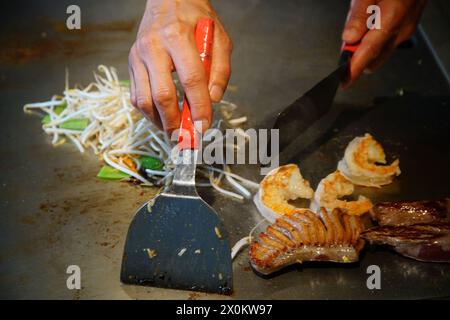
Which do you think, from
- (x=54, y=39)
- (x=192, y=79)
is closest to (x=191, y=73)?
(x=192, y=79)

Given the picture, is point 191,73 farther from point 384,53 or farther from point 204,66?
point 384,53

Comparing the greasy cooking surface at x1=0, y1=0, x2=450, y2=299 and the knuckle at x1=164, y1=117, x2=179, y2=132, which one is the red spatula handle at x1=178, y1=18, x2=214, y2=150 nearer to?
the knuckle at x1=164, y1=117, x2=179, y2=132

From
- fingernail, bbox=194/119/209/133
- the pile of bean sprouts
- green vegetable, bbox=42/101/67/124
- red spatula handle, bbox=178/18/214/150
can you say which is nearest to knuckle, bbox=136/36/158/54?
red spatula handle, bbox=178/18/214/150

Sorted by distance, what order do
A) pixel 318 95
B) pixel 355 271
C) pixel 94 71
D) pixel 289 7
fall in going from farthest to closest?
pixel 289 7, pixel 94 71, pixel 318 95, pixel 355 271

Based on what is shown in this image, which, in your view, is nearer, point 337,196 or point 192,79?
point 192,79

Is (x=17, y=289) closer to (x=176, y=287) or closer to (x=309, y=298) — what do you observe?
Answer: (x=176, y=287)
